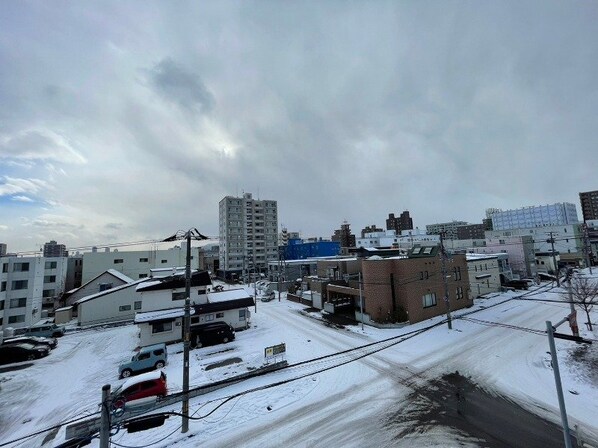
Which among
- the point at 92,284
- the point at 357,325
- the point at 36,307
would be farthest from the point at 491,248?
the point at 36,307

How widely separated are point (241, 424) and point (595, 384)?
2159 cm

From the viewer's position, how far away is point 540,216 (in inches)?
4894

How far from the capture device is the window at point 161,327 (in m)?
26.4

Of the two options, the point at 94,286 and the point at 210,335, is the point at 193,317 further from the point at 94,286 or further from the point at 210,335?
the point at 94,286

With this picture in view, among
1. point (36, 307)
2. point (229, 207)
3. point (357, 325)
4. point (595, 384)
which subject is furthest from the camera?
point (229, 207)

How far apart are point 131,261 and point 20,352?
3802cm

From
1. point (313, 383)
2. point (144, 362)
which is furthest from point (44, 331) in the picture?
point (313, 383)

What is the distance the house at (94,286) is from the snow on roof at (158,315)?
25857mm

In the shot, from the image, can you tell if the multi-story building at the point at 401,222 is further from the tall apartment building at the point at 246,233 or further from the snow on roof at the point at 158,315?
the snow on roof at the point at 158,315

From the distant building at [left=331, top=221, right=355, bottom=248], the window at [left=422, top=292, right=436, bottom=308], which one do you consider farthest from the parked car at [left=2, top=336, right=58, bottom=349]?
the distant building at [left=331, top=221, right=355, bottom=248]

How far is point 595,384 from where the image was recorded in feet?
50.6

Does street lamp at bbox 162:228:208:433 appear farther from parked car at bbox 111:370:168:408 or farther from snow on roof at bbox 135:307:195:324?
snow on roof at bbox 135:307:195:324

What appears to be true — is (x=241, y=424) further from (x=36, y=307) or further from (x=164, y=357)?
(x=36, y=307)

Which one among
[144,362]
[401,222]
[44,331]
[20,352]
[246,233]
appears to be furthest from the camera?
[401,222]
